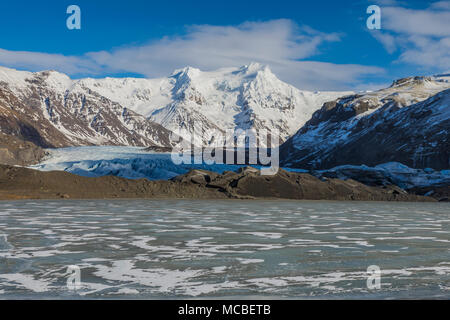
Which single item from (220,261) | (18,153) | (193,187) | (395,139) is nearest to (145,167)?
(18,153)

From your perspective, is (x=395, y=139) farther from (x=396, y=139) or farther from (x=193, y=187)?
(x=193, y=187)

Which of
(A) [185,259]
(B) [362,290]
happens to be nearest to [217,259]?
(A) [185,259]

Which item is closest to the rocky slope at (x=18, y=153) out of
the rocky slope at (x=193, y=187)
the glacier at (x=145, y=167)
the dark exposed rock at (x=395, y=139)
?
the glacier at (x=145, y=167)

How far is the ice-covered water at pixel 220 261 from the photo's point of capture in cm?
1076

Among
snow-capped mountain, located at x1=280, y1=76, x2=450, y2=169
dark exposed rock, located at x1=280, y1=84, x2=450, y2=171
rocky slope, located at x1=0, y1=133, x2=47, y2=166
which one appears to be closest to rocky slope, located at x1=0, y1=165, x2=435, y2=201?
rocky slope, located at x1=0, y1=133, x2=47, y2=166

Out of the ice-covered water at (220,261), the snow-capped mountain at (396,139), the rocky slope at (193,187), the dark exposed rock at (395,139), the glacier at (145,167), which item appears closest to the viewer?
the ice-covered water at (220,261)

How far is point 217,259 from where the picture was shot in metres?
15.0

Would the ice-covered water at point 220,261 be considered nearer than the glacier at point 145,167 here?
Yes

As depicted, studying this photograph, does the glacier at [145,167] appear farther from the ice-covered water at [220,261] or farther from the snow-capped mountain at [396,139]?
the ice-covered water at [220,261]

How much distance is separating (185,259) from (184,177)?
57758 mm

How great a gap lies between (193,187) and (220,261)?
5382cm

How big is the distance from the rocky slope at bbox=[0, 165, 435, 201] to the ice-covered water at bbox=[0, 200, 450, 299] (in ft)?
130

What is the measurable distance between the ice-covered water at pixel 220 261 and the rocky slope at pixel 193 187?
3948 cm

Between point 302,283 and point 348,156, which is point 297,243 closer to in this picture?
point 302,283
